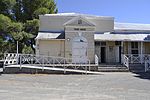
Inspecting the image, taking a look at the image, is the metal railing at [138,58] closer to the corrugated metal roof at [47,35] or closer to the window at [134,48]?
the window at [134,48]

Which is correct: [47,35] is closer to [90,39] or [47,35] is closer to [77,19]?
[77,19]

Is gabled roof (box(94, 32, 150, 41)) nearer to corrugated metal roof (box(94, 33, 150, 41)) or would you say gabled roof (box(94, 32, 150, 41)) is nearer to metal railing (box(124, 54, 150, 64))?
corrugated metal roof (box(94, 33, 150, 41))

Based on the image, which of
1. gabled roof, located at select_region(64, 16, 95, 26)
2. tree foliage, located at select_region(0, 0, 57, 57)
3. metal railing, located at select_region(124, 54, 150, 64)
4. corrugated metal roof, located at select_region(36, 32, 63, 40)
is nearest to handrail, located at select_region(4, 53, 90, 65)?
corrugated metal roof, located at select_region(36, 32, 63, 40)

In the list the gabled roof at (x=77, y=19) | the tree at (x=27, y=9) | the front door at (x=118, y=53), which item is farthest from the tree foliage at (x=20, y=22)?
the front door at (x=118, y=53)

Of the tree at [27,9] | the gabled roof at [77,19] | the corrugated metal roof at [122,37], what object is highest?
the tree at [27,9]

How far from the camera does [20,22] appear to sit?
1644 inches

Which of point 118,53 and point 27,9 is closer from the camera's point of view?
point 118,53

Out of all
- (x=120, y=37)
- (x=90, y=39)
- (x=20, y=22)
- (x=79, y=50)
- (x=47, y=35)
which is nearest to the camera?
→ (x=90, y=39)

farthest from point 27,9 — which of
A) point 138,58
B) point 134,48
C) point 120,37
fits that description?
point 138,58

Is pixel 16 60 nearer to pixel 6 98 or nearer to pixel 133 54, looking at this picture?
pixel 133 54

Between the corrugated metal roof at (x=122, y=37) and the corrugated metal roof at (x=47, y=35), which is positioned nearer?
the corrugated metal roof at (x=47, y=35)

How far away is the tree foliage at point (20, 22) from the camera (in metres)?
39.0

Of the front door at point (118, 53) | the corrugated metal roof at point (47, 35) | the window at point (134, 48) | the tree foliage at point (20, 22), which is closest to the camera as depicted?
the corrugated metal roof at point (47, 35)

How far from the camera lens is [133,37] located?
31.9 meters
